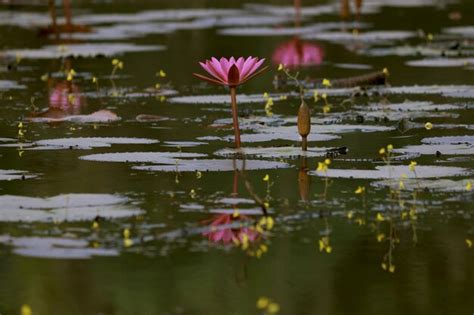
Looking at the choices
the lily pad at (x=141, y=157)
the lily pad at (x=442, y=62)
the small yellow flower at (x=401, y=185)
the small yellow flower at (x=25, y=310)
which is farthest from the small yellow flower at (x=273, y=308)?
the lily pad at (x=442, y=62)

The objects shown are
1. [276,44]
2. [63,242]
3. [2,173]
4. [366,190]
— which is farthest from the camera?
[276,44]

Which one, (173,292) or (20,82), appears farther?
(20,82)

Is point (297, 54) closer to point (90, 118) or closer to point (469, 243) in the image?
point (90, 118)

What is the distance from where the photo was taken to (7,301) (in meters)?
3.78

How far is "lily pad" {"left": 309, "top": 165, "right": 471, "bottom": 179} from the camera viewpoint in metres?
5.41

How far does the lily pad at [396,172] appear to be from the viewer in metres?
5.41

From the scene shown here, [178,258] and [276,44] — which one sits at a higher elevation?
[276,44]

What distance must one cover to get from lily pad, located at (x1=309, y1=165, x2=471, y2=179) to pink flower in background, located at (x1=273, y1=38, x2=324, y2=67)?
4729 mm

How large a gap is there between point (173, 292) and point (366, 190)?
1.56 metres

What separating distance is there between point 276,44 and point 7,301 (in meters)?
8.53

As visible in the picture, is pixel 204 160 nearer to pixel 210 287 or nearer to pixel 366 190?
pixel 366 190

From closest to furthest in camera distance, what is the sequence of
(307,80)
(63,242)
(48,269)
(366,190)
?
(48,269), (63,242), (366,190), (307,80)

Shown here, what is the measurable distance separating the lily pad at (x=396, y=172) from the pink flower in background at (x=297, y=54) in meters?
4.73

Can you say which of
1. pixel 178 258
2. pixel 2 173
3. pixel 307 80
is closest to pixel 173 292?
pixel 178 258
